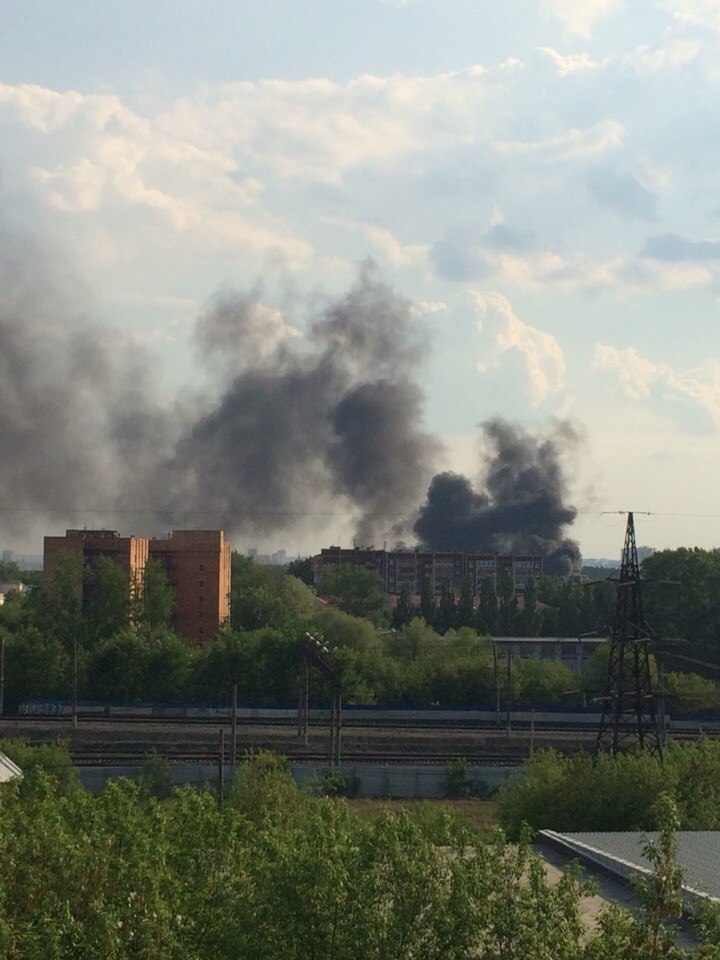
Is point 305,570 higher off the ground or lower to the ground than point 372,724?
higher

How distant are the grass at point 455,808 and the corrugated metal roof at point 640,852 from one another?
9.74 meters

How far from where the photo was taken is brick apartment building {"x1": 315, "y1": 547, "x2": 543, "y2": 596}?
382ft

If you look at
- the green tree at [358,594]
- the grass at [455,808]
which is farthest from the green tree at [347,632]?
the grass at [455,808]

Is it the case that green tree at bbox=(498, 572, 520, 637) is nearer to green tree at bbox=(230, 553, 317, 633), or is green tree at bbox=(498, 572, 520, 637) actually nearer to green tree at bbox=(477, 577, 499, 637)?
green tree at bbox=(477, 577, 499, 637)

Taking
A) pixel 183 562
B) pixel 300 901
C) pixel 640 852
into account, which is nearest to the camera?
pixel 300 901

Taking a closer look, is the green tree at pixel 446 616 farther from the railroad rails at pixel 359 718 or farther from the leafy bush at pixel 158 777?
the leafy bush at pixel 158 777

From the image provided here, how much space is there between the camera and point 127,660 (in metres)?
52.4

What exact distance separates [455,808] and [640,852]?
12323mm

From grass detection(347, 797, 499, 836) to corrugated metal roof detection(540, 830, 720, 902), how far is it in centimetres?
974

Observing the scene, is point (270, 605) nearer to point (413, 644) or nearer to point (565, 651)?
point (413, 644)

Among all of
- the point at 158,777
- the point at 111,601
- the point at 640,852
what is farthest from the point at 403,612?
the point at 640,852

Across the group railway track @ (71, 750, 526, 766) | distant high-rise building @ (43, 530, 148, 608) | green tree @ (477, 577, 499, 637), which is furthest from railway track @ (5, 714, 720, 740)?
green tree @ (477, 577, 499, 637)

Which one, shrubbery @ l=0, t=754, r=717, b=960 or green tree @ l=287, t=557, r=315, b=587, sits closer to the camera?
shrubbery @ l=0, t=754, r=717, b=960

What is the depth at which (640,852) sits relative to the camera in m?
18.9
